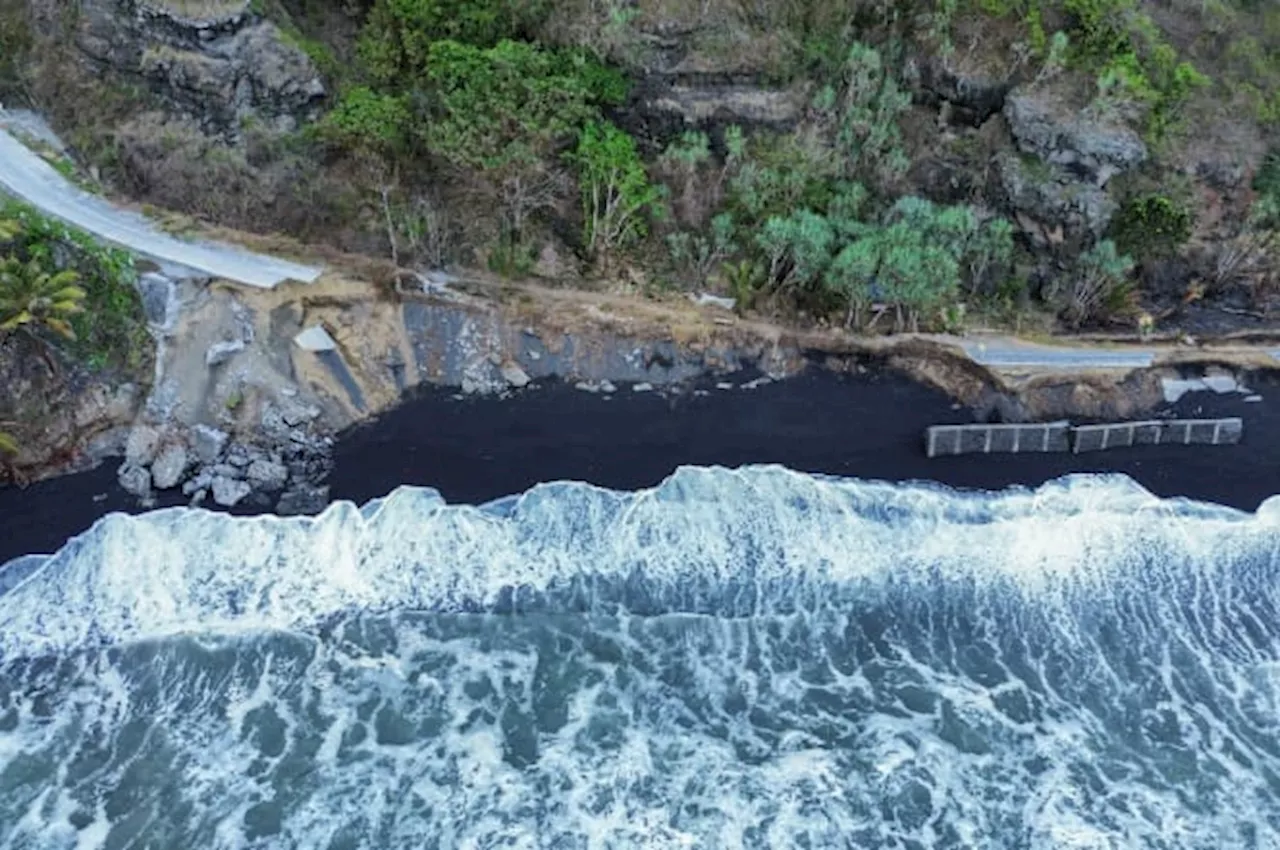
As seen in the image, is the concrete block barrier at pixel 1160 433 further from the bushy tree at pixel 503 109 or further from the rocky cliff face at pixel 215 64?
the rocky cliff face at pixel 215 64

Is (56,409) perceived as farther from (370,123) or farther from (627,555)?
(627,555)

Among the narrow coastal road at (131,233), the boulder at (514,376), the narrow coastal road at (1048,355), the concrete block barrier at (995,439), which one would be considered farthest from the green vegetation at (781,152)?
the concrete block barrier at (995,439)

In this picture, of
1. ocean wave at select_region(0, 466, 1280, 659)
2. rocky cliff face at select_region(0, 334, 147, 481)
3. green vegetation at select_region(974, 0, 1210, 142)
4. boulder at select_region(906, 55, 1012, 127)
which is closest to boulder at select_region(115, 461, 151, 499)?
rocky cliff face at select_region(0, 334, 147, 481)

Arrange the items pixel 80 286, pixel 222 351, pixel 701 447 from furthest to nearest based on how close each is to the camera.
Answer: pixel 701 447
pixel 222 351
pixel 80 286

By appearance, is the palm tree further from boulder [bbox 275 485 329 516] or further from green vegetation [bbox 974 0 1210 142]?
green vegetation [bbox 974 0 1210 142]

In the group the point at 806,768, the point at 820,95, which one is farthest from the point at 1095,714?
the point at 820,95

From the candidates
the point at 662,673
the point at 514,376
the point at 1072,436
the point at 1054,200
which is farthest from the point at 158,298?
the point at 1054,200
